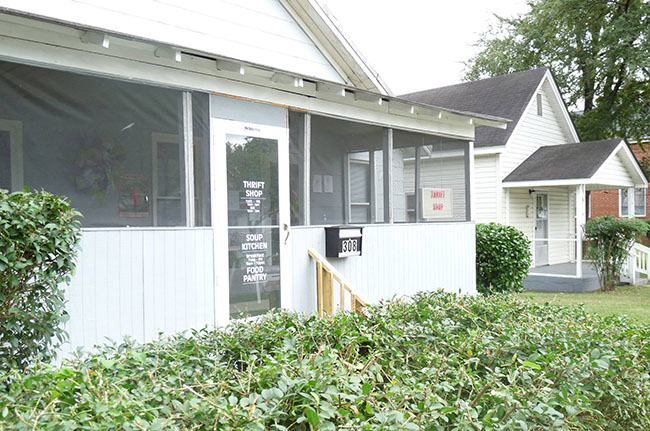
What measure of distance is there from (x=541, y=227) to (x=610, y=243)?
3759 mm

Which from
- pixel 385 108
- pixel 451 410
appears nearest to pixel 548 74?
pixel 385 108

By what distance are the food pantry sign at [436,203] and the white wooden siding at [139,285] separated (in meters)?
3.75

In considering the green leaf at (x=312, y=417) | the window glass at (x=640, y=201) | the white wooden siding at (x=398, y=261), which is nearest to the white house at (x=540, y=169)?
the white wooden siding at (x=398, y=261)

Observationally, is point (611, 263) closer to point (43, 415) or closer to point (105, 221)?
point (105, 221)

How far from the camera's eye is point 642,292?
42.8 feet

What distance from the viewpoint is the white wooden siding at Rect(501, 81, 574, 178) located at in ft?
52.0

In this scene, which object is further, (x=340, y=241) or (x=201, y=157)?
(x=340, y=241)

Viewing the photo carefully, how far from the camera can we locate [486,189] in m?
15.7

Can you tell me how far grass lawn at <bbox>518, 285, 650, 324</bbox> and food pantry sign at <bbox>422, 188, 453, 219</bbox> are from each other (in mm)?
2539

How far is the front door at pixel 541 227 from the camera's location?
16.4 m

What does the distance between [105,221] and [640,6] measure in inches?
753

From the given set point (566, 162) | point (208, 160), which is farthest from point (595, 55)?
point (208, 160)

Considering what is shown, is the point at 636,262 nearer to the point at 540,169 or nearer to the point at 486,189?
the point at 540,169

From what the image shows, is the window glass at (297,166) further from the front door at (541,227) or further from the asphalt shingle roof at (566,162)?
the front door at (541,227)
